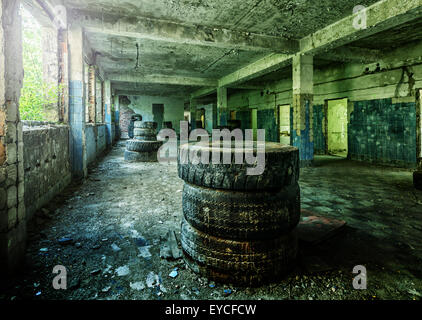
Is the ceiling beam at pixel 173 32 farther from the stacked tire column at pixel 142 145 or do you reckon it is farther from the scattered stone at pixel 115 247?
the scattered stone at pixel 115 247

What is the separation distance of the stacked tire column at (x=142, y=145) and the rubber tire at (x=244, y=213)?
572 cm

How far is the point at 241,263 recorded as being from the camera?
4.78 feet

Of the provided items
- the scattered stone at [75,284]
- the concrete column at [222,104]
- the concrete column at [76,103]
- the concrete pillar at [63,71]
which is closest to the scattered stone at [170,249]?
the scattered stone at [75,284]

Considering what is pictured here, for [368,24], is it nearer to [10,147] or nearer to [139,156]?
[10,147]

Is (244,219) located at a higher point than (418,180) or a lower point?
higher

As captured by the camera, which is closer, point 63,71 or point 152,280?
point 152,280

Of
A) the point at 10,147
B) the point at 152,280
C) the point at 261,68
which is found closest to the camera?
the point at 152,280

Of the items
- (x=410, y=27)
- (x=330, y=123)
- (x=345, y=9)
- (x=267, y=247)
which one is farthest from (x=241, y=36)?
(x=330, y=123)

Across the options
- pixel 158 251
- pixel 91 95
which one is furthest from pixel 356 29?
pixel 91 95

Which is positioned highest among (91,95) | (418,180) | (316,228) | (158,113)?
(158,113)

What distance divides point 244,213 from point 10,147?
168 cm

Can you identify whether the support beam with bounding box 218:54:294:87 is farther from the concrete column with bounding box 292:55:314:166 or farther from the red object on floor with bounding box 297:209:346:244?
the red object on floor with bounding box 297:209:346:244

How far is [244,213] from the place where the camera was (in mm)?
1427

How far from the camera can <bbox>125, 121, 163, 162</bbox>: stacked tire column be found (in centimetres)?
692
